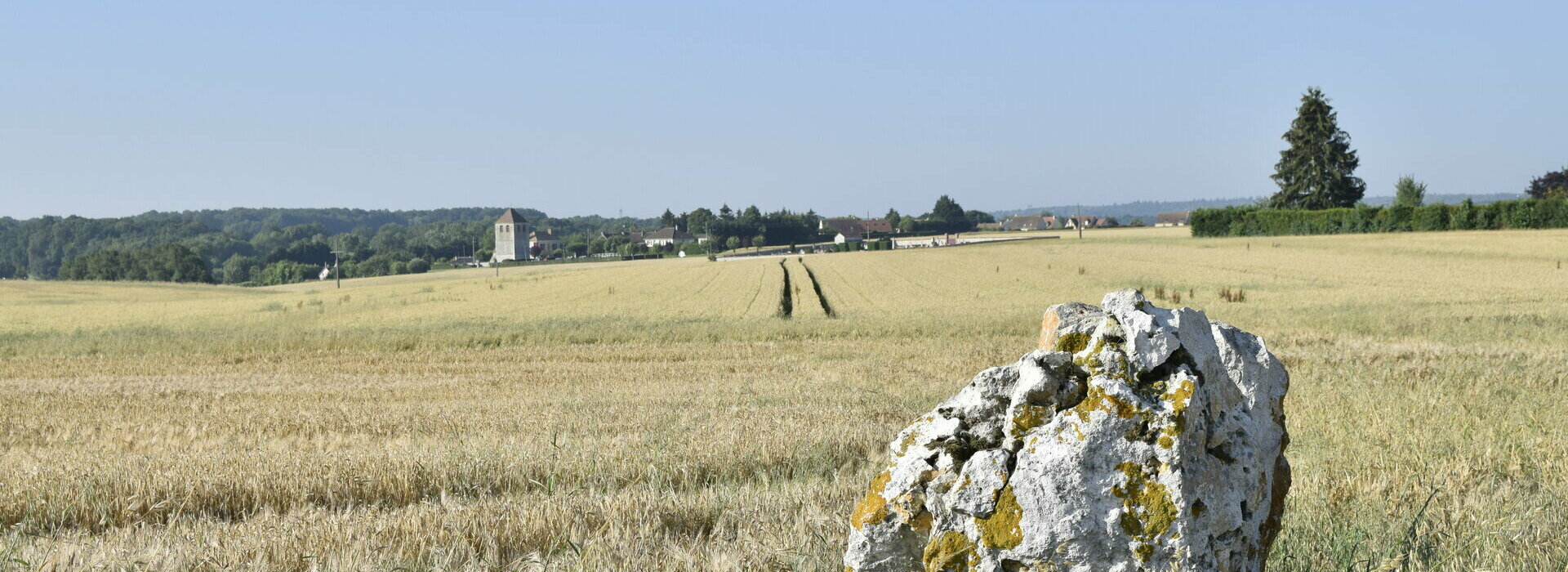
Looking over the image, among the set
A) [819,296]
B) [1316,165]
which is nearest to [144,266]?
[819,296]

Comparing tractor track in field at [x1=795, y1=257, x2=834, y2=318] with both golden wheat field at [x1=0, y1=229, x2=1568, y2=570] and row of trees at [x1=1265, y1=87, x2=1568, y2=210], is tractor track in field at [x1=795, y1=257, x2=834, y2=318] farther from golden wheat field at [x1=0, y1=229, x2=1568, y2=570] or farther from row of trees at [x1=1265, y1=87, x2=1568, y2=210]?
row of trees at [x1=1265, y1=87, x2=1568, y2=210]

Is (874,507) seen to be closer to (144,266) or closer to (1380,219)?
(1380,219)

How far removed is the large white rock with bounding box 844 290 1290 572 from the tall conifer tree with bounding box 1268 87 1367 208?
11321 cm

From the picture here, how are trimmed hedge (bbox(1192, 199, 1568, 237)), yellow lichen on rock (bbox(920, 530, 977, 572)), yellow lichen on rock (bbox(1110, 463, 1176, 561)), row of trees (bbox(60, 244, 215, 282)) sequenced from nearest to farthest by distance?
yellow lichen on rock (bbox(1110, 463, 1176, 561)) → yellow lichen on rock (bbox(920, 530, 977, 572)) → trimmed hedge (bbox(1192, 199, 1568, 237)) → row of trees (bbox(60, 244, 215, 282))

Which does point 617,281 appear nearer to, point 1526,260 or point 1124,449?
point 1526,260

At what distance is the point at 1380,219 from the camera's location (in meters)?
86.7

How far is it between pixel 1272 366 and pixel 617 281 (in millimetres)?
59768

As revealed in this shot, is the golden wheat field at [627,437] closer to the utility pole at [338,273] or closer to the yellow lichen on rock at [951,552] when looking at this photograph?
the yellow lichen on rock at [951,552]

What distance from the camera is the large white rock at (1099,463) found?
11.0 feet

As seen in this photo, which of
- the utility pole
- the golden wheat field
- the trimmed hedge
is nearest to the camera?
the golden wheat field

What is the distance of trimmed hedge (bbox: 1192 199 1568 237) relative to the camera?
77625 mm

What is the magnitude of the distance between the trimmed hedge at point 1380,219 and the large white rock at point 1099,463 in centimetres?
8978

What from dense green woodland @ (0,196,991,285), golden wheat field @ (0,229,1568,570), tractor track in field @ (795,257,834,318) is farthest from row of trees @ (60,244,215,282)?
golden wheat field @ (0,229,1568,570)

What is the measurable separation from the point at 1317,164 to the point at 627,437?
111 meters
